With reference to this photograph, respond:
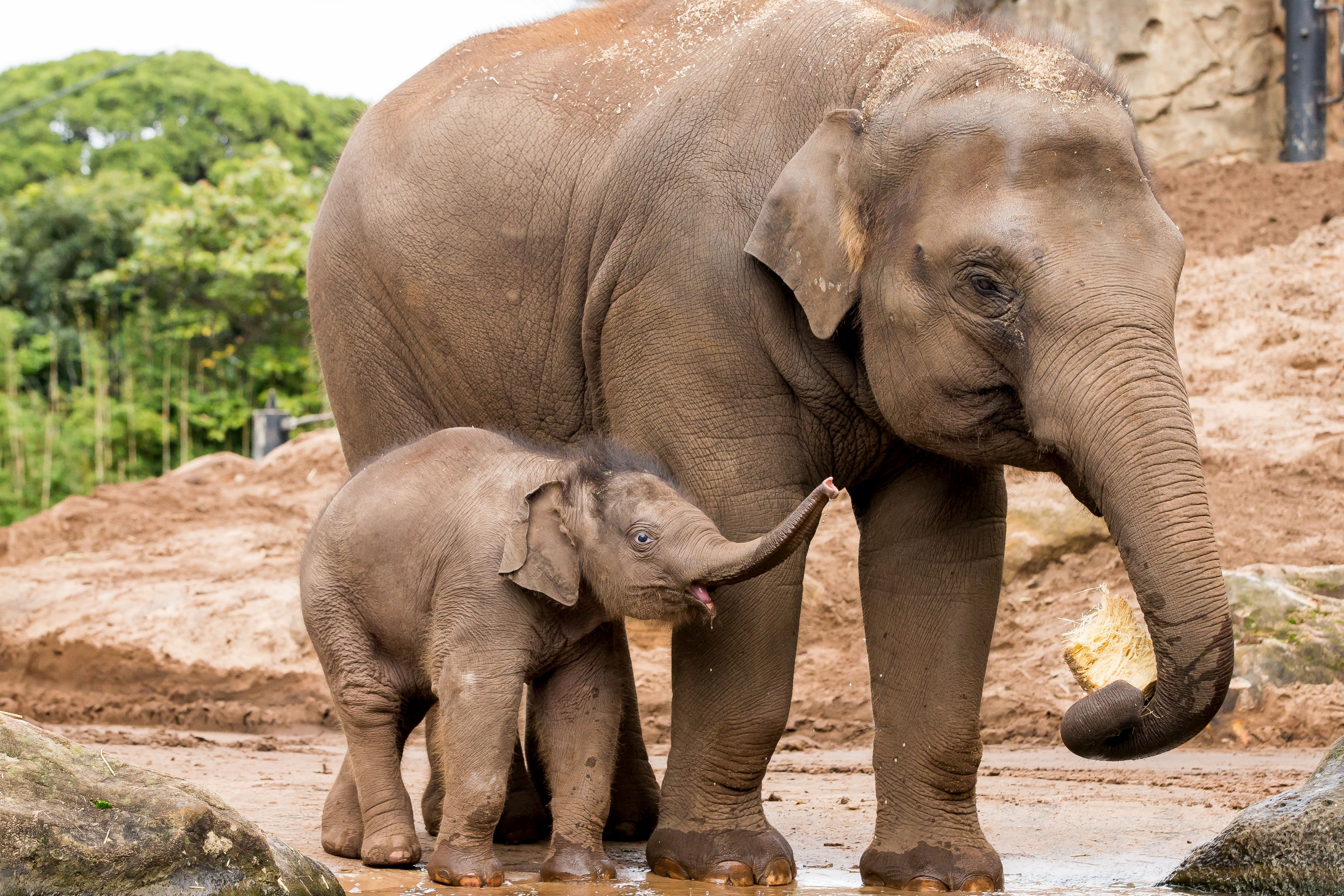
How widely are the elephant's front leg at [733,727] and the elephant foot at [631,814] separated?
42.7 inches

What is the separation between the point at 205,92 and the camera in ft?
107

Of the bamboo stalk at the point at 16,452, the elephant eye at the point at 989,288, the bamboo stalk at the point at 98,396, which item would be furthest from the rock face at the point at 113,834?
the bamboo stalk at the point at 16,452

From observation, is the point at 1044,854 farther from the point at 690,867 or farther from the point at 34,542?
the point at 34,542

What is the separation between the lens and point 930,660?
546cm

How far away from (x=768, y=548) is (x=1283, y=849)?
1.78 meters

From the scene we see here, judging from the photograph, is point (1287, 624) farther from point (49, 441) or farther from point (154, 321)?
point (154, 321)

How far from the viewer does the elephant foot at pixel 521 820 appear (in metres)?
6.37

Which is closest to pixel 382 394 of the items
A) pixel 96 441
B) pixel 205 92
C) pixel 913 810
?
pixel 913 810

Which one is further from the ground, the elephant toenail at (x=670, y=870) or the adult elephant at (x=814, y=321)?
the adult elephant at (x=814, y=321)

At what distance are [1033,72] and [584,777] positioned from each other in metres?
2.47

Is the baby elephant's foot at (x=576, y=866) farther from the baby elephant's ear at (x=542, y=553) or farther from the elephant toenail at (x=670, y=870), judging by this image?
the baby elephant's ear at (x=542, y=553)

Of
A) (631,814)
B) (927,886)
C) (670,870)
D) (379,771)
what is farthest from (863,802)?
(379,771)

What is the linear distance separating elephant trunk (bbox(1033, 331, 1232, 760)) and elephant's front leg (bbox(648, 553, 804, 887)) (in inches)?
39.8

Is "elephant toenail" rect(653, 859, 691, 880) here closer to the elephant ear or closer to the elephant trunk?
the elephant trunk
